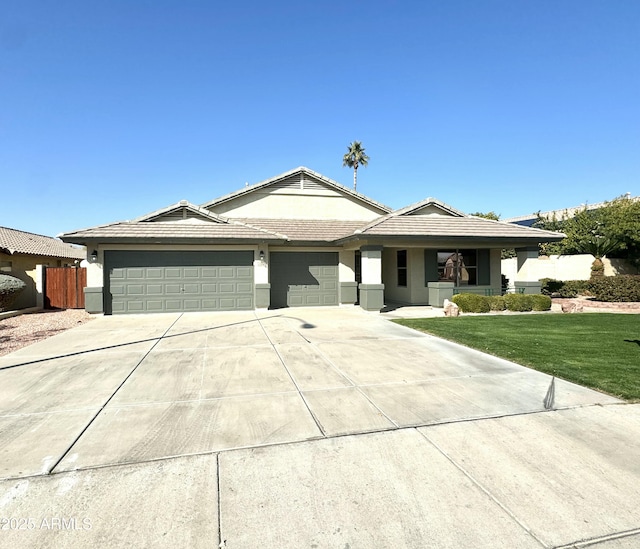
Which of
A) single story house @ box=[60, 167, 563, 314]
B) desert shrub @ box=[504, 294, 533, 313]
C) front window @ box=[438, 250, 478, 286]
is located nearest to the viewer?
single story house @ box=[60, 167, 563, 314]

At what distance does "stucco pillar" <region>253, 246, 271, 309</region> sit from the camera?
15.5 meters

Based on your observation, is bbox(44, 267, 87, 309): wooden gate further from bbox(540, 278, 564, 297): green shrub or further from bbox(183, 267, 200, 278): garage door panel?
bbox(540, 278, 564, 297): green shrub

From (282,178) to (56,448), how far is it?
1642cm

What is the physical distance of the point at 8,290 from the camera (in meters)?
14.2

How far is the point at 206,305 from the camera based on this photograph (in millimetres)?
15227

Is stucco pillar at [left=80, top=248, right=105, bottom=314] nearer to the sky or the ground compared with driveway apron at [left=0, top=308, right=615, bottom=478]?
nearer to the sky

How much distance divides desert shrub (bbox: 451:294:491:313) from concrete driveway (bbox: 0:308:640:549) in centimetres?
832

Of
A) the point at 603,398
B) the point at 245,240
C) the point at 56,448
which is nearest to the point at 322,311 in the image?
the point at 245,240

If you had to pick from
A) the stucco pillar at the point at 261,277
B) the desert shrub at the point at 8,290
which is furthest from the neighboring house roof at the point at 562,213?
the desert shrub at the point at 8,290

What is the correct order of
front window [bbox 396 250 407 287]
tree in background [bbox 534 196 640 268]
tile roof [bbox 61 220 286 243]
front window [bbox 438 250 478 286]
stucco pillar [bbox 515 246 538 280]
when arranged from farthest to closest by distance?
1. tree in background [bbox 534 196 640 268]
2. front window [bbox 396 250 407 287]
3. front window [bbox 438 250 478 286]
4. stucco pillar [bbox 515 246 538 280]
5. tile roof [bbox 61 220 286 243]

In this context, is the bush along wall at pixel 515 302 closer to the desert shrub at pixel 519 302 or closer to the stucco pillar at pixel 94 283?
the desert shrub at pixel 519 302

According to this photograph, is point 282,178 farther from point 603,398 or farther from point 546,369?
point 603,398

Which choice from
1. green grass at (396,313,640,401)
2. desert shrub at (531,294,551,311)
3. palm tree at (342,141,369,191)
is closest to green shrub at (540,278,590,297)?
desert shrub at (531,294,551,311)

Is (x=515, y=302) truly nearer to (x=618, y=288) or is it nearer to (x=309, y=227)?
(x=618, y=288)
